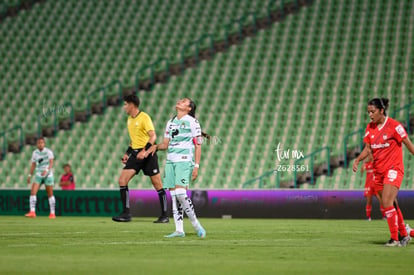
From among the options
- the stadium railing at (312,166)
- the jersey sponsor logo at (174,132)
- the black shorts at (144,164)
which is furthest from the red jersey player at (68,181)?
the jersey sponsor logo at (174,132)

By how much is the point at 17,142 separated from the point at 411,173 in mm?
14457

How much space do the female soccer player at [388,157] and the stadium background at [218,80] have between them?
1300 centimetres

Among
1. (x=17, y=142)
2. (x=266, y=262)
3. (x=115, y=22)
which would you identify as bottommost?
(x=266, y=262)

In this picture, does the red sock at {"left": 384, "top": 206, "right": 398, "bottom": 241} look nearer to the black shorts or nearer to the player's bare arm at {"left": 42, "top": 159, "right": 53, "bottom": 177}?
the black shorts

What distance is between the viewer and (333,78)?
30.0m

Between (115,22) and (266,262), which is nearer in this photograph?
(266,262)

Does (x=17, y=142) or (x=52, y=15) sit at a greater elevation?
(x=52, y=15)

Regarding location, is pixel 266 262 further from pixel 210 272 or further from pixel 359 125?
pixel 359 125

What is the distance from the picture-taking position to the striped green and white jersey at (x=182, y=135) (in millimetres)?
13578

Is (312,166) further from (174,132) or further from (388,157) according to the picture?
(388,157)

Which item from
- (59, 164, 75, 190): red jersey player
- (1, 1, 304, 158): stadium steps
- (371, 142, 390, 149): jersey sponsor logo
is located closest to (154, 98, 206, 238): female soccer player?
(371, 142, 390, 149): jersey sponsor logo

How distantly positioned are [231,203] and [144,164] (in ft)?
20.1

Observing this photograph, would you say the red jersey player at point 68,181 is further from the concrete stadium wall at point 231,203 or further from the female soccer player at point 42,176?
the female soccer player at point 42,176

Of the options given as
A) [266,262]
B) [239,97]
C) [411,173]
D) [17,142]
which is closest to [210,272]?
[266,262]
